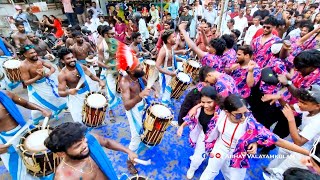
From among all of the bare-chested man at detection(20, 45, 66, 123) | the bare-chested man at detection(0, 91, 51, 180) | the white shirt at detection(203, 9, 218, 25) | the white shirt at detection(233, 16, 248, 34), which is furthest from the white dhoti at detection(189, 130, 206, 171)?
the white shirt at detection(203, 9, 218, 25)

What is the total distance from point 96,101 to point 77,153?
164cm

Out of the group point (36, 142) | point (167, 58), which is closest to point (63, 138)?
point (36, 142)

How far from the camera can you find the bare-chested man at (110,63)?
4695 mm

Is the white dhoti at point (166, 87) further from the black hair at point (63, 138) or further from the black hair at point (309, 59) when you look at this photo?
the black hair at point (63, 138)

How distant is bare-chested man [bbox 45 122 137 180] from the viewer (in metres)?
1.77

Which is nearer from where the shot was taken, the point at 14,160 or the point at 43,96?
the point at 14,160

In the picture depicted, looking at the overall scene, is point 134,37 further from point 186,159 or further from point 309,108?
point 309,108

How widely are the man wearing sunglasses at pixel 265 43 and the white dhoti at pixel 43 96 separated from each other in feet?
13.6

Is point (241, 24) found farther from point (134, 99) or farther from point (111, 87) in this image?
point (134, 99)

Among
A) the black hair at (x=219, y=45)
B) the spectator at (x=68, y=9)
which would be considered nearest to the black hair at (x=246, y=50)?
the black hair at (x=219, y=45)

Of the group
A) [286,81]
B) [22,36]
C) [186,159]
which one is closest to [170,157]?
[186,159]

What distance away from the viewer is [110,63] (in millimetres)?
4809

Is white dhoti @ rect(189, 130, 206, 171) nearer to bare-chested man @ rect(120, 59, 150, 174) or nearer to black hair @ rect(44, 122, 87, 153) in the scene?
bare-chested man @ rect(120, 59, 150, 174)

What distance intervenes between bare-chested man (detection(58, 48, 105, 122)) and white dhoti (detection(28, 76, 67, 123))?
2.09ft
